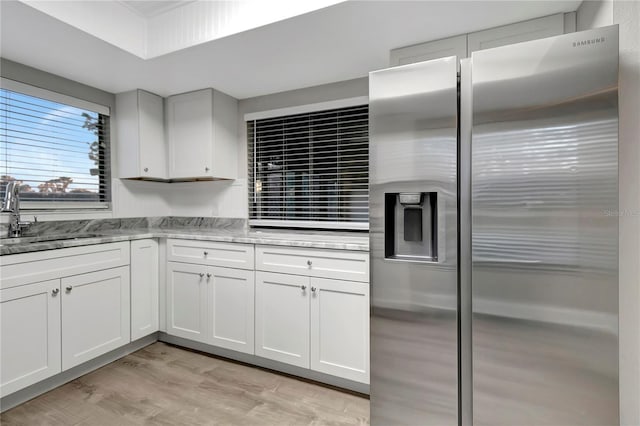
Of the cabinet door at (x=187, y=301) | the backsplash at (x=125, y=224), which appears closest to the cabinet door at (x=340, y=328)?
the cabinet door at (x=187, y=301)

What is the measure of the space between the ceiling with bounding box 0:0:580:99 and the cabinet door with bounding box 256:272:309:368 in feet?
4.90

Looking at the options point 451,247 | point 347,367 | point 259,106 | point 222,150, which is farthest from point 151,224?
point 451,247

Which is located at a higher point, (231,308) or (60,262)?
(60,262)

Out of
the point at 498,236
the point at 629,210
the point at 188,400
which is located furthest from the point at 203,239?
the point at 629,210

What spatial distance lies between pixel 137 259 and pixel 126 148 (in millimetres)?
1058

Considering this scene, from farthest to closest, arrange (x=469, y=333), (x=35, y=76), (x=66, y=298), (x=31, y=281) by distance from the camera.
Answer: (x=35, y=76), (x=66, y=298), (x=31, y=281), (x=469, y=333)

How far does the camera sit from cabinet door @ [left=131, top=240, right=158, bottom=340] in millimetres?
2539

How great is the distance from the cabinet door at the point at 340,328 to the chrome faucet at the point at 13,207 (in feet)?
6.74

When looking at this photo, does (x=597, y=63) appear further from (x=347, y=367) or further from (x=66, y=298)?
(x=66, y=298)

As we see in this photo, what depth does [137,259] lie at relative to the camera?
2.57 metres

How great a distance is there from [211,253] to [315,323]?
987mm

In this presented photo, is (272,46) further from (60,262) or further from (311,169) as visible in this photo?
(60,262)

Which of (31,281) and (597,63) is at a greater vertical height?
(597,63)

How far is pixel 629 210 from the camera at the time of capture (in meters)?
1.16
